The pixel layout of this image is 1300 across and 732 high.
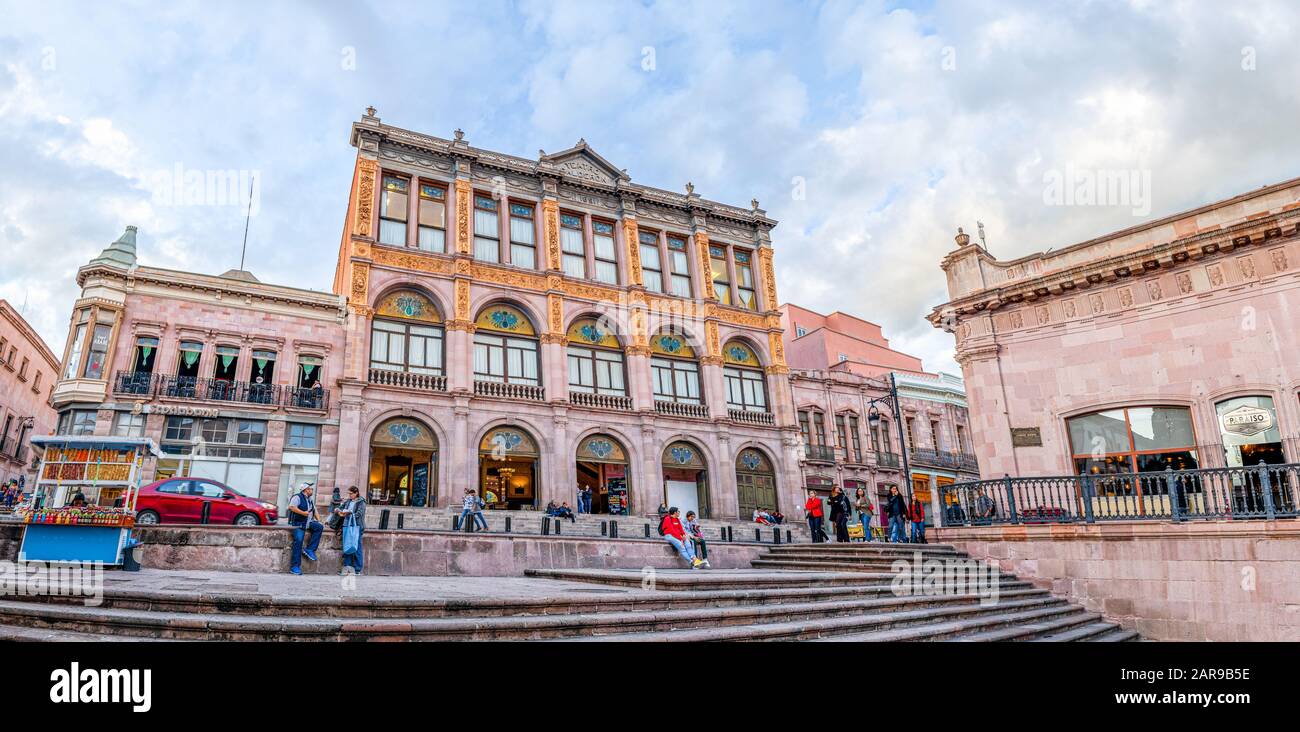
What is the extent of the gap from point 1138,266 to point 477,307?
2117 centimetres

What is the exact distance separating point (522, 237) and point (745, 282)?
443 inches

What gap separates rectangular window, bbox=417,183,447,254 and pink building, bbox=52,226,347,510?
4364mm

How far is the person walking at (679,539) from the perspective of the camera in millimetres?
15406

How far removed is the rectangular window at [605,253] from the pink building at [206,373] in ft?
35.5

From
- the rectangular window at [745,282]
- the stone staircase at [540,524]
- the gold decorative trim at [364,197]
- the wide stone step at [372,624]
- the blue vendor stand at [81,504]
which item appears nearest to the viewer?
the wide stone step at [372,624]

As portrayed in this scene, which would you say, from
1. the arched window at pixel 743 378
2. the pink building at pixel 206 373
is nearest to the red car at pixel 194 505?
the pink building at pixel 206 373

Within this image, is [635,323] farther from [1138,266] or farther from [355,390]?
[1138,266]

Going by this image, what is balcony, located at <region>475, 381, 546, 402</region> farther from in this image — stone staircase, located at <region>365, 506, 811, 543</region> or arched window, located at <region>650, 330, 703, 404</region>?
arched window, located at <region>650, 330, 703, 404</region>

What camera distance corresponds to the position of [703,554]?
15781 millimetres

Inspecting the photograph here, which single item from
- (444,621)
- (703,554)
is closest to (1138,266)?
(703,554)

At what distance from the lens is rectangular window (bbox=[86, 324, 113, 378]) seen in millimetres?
22297

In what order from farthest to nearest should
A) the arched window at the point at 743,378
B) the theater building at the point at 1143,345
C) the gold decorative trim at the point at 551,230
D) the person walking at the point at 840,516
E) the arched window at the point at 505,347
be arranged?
1. the arched window at the point at 743,378
2. the gold decorative trim at the point at 551,230
3. the arched window at the point at 505,347
4. the person walking at the point at 840,516
5. the theater building at the point at 1143,345

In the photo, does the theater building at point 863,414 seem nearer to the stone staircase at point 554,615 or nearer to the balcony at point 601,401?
the balcony at point 601,401

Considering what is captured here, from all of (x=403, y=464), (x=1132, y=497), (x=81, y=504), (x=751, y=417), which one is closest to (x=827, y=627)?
(x=1132, y=497)
